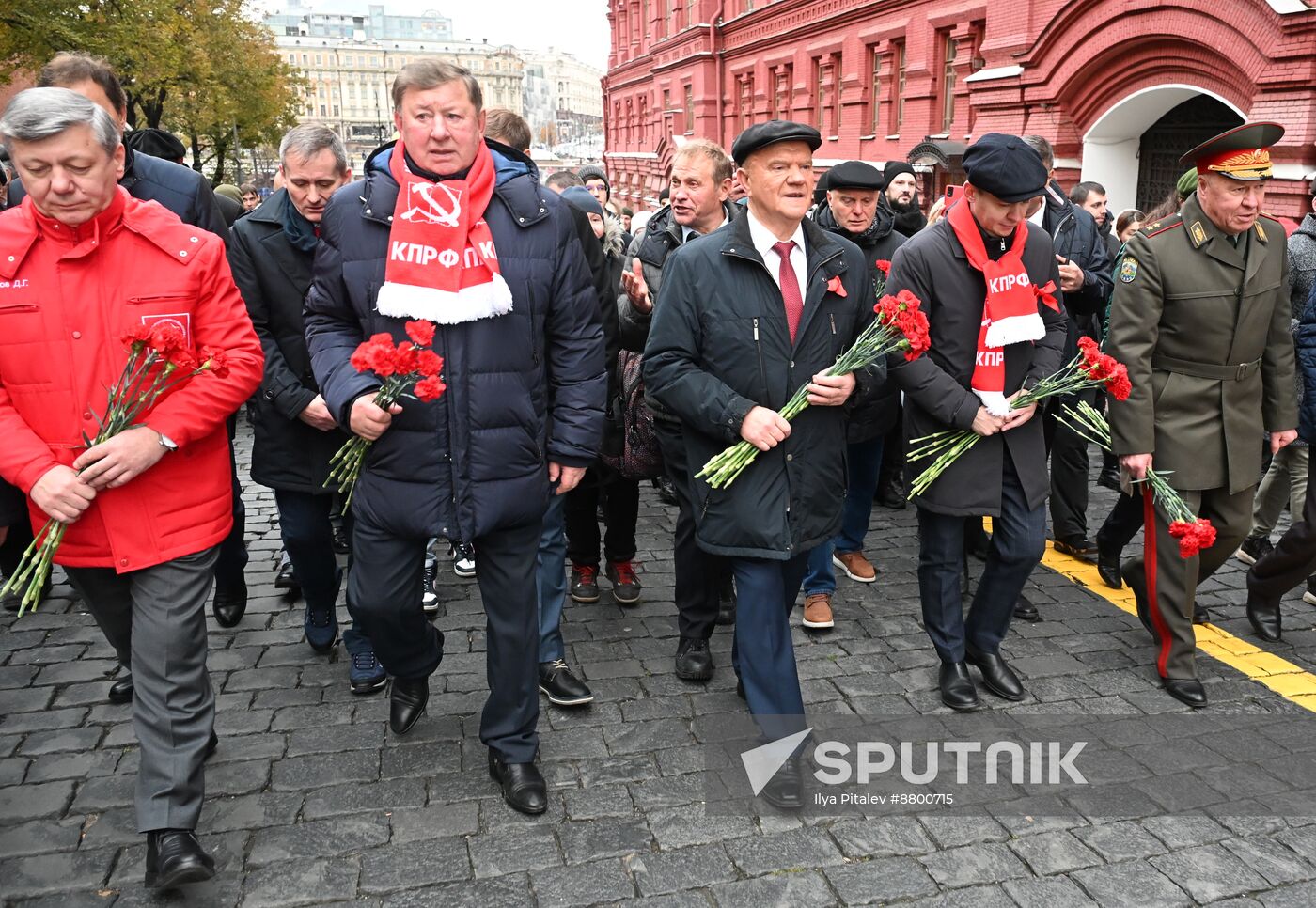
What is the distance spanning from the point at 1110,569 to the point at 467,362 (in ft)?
12.8

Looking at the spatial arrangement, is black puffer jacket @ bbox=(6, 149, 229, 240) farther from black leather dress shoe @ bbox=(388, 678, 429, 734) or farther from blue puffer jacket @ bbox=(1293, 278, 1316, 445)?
blue puffer jacket @ bbox=(1293, 278, 1316, 445)

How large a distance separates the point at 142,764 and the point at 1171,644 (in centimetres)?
392

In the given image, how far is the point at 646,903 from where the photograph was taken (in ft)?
10.4

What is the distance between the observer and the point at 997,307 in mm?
4219

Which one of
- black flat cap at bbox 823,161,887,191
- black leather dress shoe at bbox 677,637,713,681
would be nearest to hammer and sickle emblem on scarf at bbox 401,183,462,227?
black leather dress shoe at bbox 677,637,713,681

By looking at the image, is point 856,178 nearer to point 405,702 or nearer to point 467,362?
point 467,362

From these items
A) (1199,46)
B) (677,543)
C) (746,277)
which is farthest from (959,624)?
(1199,46)

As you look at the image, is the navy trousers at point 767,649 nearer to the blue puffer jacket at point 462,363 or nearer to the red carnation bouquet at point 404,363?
the blue puffer jacket at point 462,363

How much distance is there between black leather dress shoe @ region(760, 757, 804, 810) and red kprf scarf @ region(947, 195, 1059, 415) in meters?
1.58

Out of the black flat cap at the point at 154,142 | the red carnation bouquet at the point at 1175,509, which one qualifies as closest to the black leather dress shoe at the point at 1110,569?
the red carnation bouquet at the point at 1175,509

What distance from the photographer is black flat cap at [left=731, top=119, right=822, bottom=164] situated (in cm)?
372

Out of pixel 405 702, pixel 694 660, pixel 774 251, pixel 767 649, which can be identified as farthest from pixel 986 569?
pixel 405 702

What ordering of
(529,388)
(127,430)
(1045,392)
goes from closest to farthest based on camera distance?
1. (127,430)
2. (529,388)
3. (1045,392)

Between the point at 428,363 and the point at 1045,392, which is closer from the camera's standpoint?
the point at 428,363
